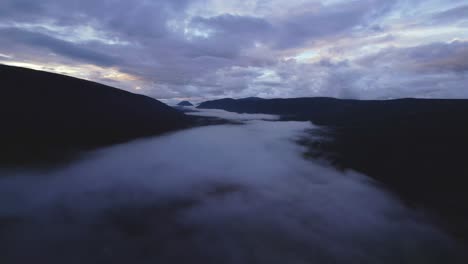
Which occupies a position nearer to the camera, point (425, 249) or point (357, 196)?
point (425, 249)

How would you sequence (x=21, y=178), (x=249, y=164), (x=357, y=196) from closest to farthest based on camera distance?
(x=357, y=196), (x=21, y=178), (x=249, y=164)

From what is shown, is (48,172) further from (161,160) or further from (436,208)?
(436,208)

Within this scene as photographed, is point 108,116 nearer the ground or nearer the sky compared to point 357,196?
nearer the sky

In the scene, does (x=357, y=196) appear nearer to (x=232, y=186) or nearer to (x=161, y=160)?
(x=232, y=186)

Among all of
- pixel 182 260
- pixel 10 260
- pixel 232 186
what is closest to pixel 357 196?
pixel 232 186

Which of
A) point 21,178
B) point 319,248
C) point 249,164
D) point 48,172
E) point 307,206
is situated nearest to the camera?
point 319,248

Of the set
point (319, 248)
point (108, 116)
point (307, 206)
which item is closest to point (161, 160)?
point (307, 206)
